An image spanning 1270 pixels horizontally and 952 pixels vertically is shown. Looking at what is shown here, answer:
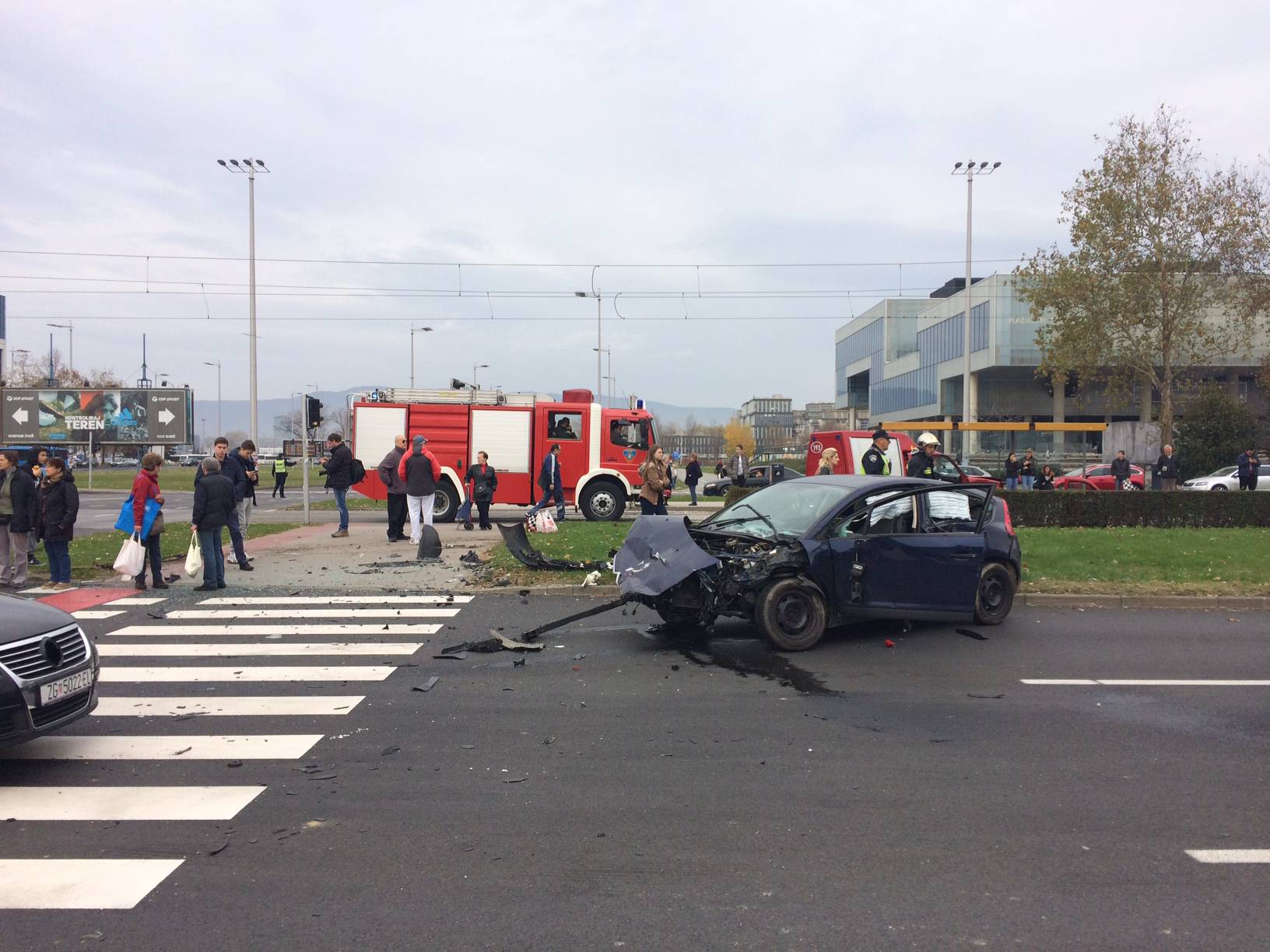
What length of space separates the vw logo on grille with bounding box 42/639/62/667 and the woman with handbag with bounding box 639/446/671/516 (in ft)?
33.2

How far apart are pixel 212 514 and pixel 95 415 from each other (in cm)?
5020

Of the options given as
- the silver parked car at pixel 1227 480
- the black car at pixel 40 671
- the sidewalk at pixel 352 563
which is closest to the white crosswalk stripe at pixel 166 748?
the black car at pixel 40 671

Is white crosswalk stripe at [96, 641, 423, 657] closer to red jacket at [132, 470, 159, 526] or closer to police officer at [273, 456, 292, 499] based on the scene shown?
red jacket at [132, 470, 159, 526]

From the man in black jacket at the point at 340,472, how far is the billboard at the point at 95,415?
41.6 m

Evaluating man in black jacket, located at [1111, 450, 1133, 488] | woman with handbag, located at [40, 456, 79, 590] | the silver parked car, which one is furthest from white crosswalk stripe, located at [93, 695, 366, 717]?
the silver parked car

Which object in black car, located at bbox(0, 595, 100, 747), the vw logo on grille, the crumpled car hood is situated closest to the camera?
black car, located at bbox(0, 595, 100, 747)

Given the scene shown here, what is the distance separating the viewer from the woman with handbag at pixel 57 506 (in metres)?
11.5

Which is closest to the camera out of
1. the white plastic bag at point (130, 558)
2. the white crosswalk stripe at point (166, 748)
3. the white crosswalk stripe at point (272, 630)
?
the white crosswalk stripe at point (166, 748)

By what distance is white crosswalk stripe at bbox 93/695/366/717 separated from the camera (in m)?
6.46

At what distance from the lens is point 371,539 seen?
1731 cm

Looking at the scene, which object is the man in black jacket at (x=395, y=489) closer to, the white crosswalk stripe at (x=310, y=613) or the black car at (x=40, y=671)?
the white crosswalk stripe at (x=310, y=613)

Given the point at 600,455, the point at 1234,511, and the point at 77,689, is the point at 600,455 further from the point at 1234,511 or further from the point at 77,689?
the point at 77,689

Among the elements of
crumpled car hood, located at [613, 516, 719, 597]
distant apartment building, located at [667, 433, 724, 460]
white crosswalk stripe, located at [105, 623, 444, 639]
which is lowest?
white crosswalk stripe, located at [105, 623, 444, 639]

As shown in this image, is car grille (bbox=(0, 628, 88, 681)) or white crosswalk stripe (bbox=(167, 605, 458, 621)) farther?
white crosswalk stripe (bbox=(167, 605, 458, 621))
